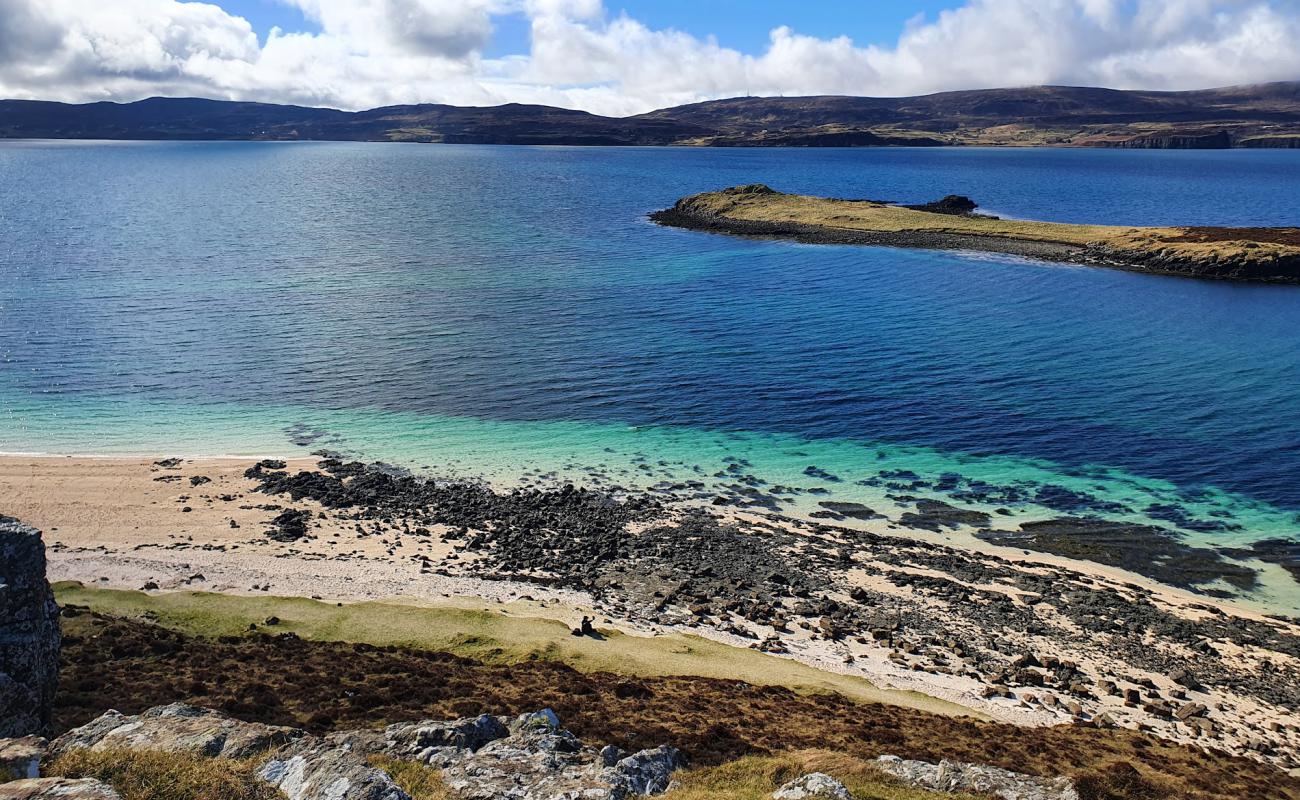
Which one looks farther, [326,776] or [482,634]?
[482,634]

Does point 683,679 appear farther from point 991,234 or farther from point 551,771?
point 991,234

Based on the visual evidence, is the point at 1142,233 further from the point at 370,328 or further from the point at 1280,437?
the point at 370,328

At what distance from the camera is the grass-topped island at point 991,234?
103 m

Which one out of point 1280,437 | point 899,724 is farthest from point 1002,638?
point 1280,437

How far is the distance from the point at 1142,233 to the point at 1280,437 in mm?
75699

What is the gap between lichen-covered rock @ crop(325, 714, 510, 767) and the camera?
18.9m

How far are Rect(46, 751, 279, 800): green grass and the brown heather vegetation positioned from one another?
4960 mm

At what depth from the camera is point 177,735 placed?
1823 cm

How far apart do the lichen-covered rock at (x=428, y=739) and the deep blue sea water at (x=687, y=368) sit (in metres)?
25.5

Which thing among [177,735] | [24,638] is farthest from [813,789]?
[24,638]

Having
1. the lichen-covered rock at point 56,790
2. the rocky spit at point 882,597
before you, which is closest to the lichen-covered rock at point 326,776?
the lichen-covered rock at point 56,790

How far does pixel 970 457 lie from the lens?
48.3 metres

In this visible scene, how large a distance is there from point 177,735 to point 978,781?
17.8 meters

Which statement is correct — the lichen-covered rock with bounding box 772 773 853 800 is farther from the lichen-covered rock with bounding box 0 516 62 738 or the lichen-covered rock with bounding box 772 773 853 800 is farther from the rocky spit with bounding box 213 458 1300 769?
the lichen-covered rock with bounding box 0 516 62 738
